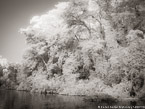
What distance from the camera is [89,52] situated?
2680 cm

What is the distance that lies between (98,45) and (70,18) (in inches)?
295

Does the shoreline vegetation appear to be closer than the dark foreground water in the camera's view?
No

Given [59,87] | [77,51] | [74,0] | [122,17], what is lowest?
[59,87]

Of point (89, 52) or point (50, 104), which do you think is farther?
point (89, 52)

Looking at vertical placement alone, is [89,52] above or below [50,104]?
above

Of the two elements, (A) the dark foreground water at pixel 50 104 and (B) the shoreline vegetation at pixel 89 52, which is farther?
(B) the shoreline vegetation at pixel 89 52

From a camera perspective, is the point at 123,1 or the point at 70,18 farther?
the point at 70,18

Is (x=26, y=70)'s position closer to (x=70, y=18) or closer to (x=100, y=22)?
(x=70, y=18)

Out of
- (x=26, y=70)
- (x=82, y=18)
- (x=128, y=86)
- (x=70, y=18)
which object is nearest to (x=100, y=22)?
(x=82, y=18)

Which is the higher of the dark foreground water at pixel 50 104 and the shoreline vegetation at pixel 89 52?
the shoreline vegetation at pixel 89 52

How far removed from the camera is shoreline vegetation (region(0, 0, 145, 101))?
19812 millimetres

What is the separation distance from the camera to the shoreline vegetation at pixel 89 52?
780 inches

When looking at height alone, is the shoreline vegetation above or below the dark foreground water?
above

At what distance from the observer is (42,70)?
3653 cm
